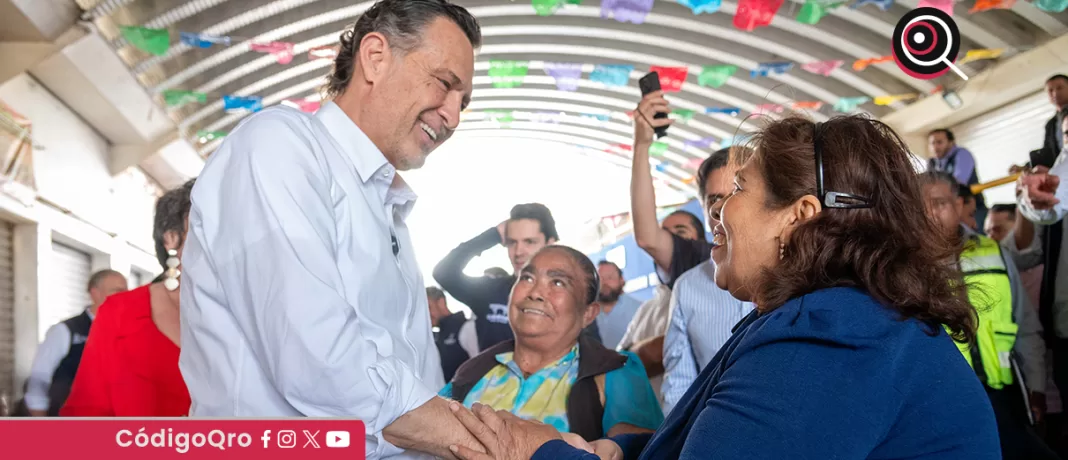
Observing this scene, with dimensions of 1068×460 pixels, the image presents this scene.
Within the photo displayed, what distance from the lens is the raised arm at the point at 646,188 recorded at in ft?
10.4

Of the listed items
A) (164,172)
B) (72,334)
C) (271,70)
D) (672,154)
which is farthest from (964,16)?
(164,172)

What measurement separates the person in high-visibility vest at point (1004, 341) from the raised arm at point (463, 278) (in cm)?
197

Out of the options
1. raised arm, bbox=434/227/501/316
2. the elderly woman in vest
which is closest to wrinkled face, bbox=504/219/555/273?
raised arm, bbox=434/227/501/316

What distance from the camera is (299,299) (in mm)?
1452

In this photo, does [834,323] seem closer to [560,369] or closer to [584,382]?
[584,382]

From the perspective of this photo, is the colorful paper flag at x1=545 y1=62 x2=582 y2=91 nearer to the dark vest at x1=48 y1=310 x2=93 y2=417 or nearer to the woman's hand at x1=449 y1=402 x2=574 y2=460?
the dark vest at x1=48 y1=310 x2=93 y2=417

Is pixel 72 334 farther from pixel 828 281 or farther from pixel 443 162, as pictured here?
pixel 443 162

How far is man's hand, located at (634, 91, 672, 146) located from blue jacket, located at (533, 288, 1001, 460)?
2.03m

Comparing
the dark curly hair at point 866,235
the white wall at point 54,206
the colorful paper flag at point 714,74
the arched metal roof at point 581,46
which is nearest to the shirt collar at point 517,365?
the dark curly hair at point 866,235

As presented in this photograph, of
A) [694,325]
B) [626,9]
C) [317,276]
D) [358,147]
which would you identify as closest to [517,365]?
[694,325]

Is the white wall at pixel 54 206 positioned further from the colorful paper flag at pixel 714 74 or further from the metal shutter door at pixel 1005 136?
the metal shutter door at pixel 1005 136

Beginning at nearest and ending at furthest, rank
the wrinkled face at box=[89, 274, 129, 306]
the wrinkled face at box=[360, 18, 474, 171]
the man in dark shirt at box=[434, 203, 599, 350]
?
the wrinkled face at box=[360, 18, 474, 171], the man in dark shirt at box=[434, 203, 599, 350], the wrinkled face at box=[89, 274, 129, 306]

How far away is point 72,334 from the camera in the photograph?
15.9 feet

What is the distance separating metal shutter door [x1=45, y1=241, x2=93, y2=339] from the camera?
8956 mm
